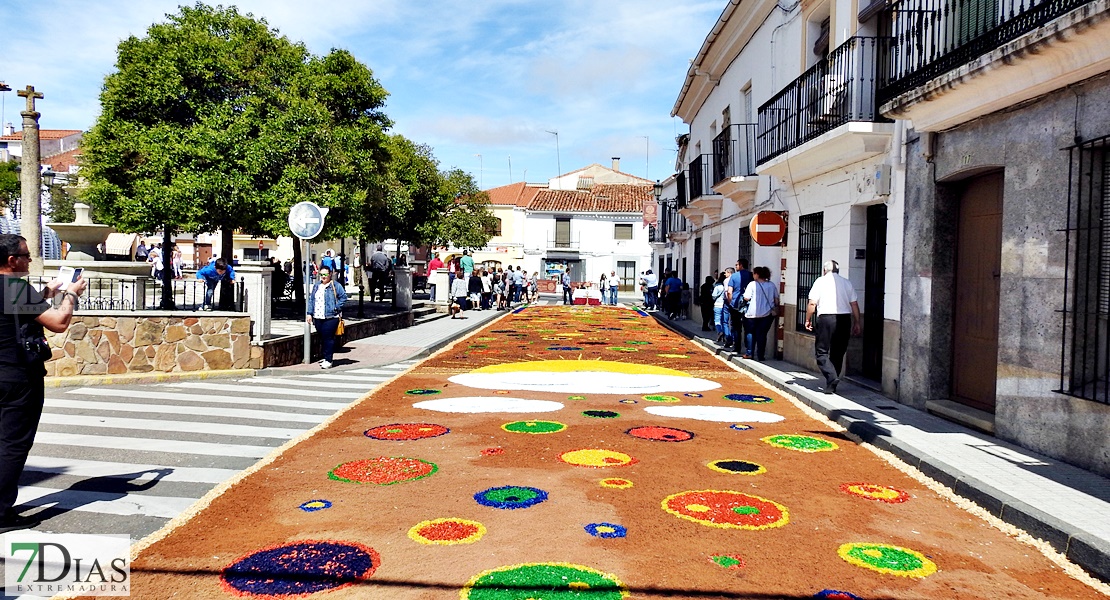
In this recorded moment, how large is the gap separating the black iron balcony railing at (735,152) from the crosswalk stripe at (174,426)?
13.0m

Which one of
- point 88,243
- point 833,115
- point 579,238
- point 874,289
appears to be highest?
point 579,238

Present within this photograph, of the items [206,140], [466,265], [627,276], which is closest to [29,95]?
[206,140]

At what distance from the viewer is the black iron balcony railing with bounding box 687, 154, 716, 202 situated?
21.8 meters

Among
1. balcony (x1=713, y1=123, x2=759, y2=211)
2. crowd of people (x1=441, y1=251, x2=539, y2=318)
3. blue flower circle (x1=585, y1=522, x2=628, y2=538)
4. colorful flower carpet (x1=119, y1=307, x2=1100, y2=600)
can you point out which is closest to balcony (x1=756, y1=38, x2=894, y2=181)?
balcony (x1=713, y1=123, x2=759, y2=211)

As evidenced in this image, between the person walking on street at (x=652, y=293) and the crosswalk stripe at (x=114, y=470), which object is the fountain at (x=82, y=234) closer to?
the crosswalk stripe at (x=114, y=470)

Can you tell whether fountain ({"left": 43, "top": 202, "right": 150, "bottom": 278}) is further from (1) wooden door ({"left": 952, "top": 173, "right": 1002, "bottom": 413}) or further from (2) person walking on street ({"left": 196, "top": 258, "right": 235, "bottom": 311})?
(1) wooden door ({"left": 952, "top": 173, "right": 1002, "bottom": 413})

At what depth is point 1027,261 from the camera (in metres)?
6.89

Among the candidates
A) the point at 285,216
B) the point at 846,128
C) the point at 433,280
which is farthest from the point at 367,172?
the point at 846,128

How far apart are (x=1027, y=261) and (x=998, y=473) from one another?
86.8 inches

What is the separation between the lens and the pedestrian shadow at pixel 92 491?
4.84m

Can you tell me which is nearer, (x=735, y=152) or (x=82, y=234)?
(x=82, y=234)

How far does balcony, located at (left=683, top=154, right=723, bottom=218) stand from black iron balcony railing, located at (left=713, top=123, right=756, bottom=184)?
1059 millimetres

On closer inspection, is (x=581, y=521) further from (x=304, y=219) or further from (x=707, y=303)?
(x=707, y=303)

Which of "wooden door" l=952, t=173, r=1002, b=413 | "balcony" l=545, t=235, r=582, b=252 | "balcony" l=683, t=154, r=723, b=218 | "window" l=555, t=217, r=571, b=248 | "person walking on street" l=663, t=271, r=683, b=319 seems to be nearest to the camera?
"wooden door" l=952, t=173, r=1002, b=413
